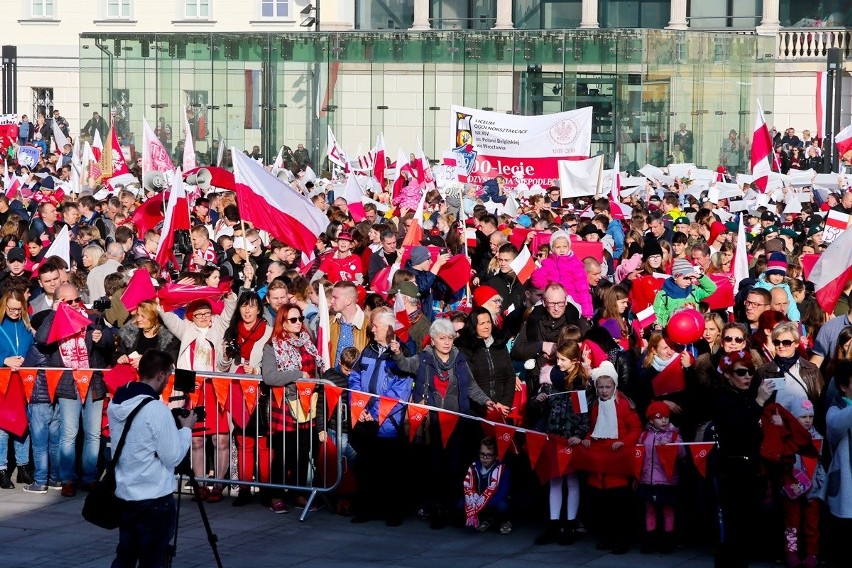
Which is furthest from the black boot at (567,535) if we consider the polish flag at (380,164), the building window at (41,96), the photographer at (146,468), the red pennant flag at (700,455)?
the building window at (41,96)

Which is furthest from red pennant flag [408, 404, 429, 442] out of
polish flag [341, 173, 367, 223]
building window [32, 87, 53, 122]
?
building window [32, 87, 53, 122]

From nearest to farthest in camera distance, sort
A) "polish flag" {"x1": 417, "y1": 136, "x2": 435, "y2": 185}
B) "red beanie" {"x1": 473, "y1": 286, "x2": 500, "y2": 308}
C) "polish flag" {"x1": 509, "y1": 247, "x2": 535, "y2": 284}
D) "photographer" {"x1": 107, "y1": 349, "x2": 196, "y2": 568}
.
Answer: "photographer" {"x1": 107, "y1": 349, "x2": 196, "y2": 568}
"red beanie" {"x1": 473, "y1": 286, "x2": 500, "y2": 308}
"polish flag" {"x1": 509, "y1": 247, "x2": 535, "y2": 284}
"polish flag" {"x1": 417, "y1": 136, "x2": 435, "y2": 185}

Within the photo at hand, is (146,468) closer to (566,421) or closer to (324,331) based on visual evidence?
(566,421)

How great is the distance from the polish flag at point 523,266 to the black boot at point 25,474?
4449 mm

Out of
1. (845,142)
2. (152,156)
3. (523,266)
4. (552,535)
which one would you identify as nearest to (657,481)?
(552,535)

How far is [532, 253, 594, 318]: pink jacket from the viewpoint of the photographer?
567 inches

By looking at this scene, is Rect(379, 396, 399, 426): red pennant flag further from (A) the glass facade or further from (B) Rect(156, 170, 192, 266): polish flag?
(A) the glass facade

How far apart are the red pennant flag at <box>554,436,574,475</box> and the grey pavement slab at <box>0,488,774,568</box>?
515 mm

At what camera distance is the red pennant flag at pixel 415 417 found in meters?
11.6

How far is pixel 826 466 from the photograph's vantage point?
33.7 ft

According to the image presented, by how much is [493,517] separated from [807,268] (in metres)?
4.70

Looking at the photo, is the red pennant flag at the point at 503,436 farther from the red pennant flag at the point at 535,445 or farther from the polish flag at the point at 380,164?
the polish flag at the point at 380,164

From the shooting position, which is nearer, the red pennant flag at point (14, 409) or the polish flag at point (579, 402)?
the polish flag at point (579, 402)

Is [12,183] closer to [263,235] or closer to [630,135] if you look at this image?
[263,235]
